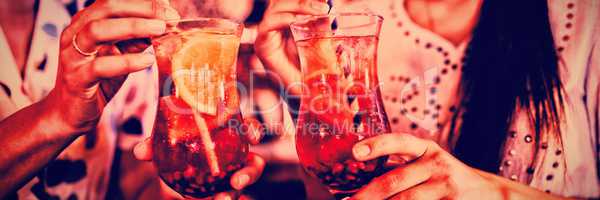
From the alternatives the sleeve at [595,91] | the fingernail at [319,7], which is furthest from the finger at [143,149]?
the sleeve at [595,91]

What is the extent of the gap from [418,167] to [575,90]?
1.01 meters

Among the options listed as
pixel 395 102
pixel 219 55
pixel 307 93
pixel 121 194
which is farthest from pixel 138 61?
pixel 121 194

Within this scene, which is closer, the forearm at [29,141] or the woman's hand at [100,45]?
the woman's hand at [100,45]

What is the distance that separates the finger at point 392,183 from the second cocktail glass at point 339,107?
0.11 ft

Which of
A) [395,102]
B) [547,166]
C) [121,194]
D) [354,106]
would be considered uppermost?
[354,106]

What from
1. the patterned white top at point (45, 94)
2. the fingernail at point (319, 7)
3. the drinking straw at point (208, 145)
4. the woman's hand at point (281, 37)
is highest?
the fingernail at point (319, 7)

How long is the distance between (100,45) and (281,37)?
1.55 feet

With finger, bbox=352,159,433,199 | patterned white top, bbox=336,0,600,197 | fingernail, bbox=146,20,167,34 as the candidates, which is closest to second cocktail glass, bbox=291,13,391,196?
finger, bbox=352,159,433,199

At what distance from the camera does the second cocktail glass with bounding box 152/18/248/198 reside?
853 millimetres

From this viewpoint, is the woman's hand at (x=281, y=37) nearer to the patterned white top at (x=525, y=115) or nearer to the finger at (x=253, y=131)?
the finger at (x=253, y=131)

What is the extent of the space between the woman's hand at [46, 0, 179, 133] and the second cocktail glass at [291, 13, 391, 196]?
322 millimetres

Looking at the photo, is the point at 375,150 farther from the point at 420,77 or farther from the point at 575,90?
the point at 575,90

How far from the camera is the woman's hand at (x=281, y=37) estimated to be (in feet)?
3.51

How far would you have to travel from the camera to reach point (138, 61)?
882 millimetres
